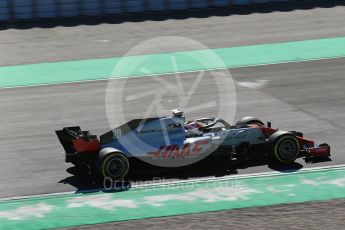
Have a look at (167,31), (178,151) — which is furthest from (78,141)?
(167,31)

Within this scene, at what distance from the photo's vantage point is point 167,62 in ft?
86.7

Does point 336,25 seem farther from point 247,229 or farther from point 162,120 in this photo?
point 247,229

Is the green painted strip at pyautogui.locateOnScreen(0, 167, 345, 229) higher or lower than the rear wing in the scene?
lower

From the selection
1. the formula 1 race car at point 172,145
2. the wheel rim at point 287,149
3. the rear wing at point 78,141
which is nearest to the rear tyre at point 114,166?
the formula 1 race car at point 172,145

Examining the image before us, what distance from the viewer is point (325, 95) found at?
21.6 meters

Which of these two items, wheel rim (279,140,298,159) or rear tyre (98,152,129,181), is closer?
rear tyre (98,152,129,181)

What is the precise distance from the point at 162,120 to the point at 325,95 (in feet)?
25.3

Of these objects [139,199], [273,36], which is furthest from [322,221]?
[273,36]

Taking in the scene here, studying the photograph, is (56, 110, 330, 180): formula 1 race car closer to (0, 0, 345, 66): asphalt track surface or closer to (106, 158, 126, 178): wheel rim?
(106, 158, 126, 178): wheel rim

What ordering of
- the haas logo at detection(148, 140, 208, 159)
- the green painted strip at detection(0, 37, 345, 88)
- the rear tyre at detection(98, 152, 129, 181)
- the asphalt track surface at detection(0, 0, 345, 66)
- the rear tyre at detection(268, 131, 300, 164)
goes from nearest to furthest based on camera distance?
the rear tyre at detection(98, 152, 129, 181)
the haas logo at detection(148, 140, 208, 159)
the rear tyre at detection(268, 131, 300, 164)
the green painted strip at detection(0, 37, 345, 88)
the asphalt track surface at detection(0, 0, 345, 66)

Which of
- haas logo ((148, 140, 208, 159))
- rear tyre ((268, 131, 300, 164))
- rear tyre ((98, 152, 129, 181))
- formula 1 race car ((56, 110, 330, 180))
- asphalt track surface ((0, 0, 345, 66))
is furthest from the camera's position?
asphalt track surface ((0, 0, 345, 66))

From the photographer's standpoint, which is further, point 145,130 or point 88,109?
point 88,109

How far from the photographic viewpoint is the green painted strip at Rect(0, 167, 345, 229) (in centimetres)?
1345

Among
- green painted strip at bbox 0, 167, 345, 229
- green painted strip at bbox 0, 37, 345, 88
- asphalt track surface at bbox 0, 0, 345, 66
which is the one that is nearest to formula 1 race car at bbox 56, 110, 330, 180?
green painted strip at bbox 0, 167, 345, 229
